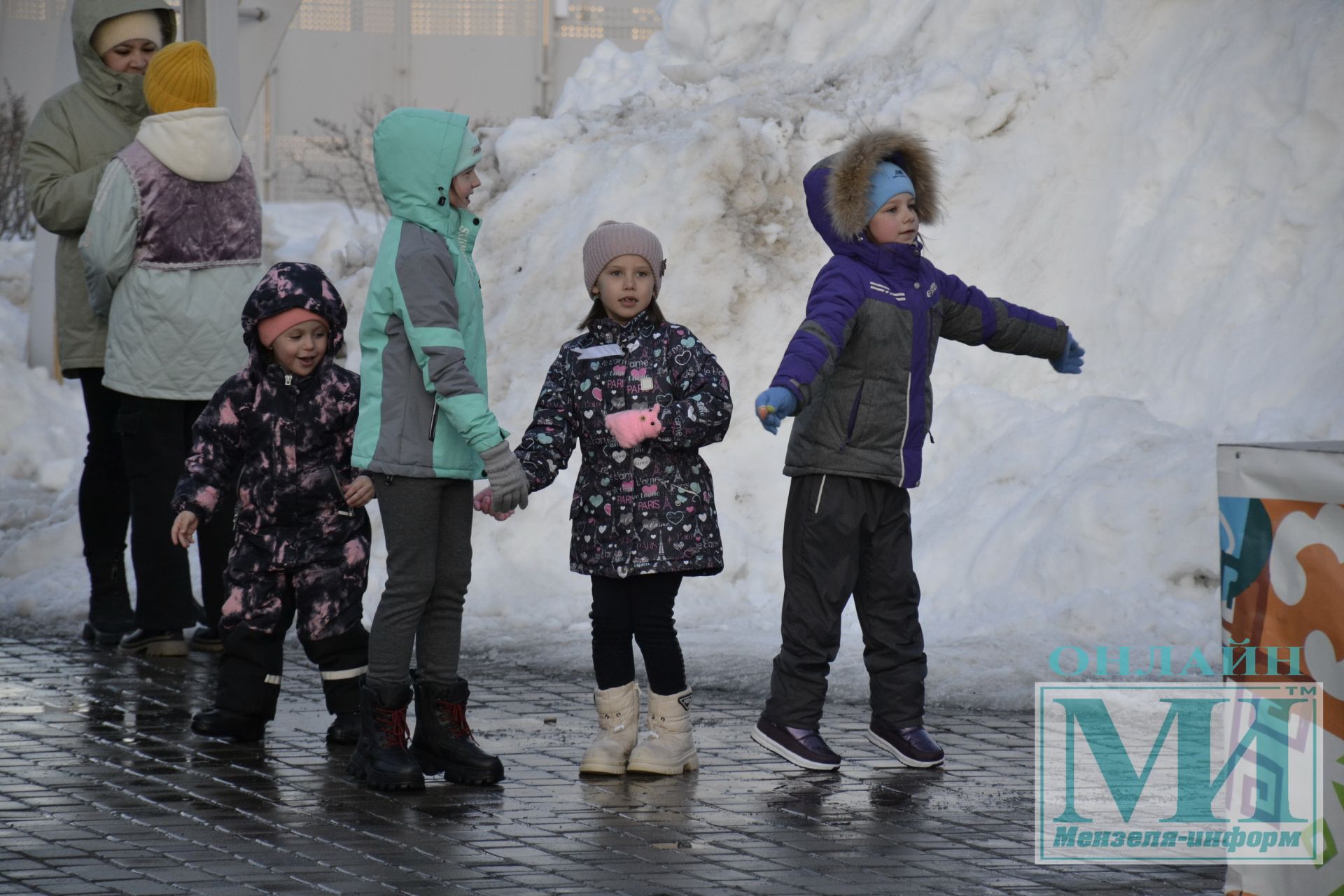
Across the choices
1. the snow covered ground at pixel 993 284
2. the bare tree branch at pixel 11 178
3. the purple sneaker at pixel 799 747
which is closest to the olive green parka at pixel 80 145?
the snow covered ground at pixel 993 284

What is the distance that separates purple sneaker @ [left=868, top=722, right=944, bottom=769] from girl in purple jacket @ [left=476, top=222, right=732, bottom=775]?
61cm

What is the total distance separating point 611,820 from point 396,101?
22.8m

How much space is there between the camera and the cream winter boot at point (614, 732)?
536cm

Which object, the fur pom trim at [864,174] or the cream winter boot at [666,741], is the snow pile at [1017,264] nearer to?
the cream winter boot at [666,741]

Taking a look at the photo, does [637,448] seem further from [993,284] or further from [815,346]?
[993,284]

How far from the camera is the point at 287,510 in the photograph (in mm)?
5703

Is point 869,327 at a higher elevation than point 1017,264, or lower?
lower

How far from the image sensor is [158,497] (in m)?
7.07

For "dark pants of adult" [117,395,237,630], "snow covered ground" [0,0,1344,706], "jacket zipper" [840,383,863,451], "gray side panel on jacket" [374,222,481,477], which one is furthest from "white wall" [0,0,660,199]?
"gray side panel on jacket" [374,222,481,477]

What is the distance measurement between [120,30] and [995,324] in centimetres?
380

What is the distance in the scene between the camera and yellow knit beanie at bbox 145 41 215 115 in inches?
277

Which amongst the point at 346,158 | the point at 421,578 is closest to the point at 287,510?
the point at 421,578

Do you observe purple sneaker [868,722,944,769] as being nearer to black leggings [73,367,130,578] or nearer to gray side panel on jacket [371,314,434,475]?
gray side panel on jacket [371,314,434,475]

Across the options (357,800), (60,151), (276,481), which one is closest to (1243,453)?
(357,800)
